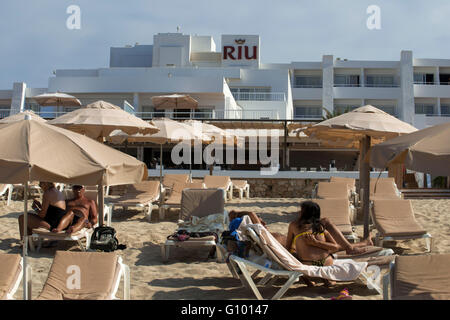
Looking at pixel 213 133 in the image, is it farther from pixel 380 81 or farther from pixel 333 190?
pixel 380 81

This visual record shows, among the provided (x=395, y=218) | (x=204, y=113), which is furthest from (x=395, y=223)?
(x=204, y=113)

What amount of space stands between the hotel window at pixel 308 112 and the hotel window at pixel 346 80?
2966 mm

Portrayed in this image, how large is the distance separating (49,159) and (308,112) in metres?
35.7

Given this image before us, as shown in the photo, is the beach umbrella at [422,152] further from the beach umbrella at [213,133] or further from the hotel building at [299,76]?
the hotel building at [299,76]

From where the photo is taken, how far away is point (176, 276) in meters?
6.00

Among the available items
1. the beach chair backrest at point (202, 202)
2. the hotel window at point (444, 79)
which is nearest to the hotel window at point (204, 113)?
the beach chair backrest at point (202, 202)

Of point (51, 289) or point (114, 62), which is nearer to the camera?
point (51, 289)

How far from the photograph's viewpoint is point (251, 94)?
1245 inches

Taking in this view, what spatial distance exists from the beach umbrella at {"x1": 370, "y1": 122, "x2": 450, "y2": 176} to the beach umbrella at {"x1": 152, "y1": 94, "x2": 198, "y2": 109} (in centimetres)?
2089

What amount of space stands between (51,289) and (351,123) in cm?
635

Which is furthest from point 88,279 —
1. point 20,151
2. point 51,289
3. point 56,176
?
point 20,151

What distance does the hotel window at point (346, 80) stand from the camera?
39.6 metres
